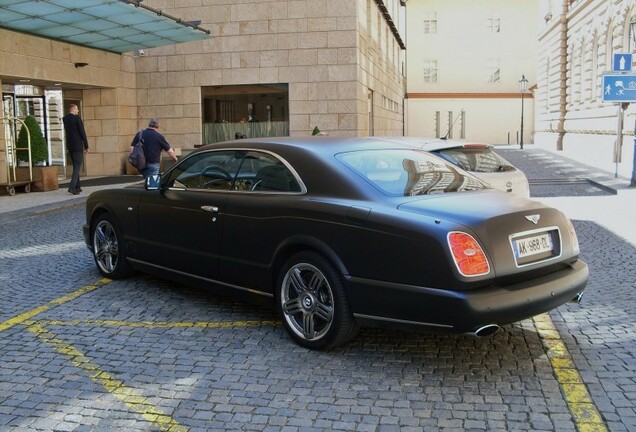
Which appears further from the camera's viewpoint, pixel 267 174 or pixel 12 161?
pixel 12 161

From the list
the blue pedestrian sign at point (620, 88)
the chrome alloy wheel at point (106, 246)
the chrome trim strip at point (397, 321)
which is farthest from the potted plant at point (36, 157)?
the chrome trim strip at point (397, 321)

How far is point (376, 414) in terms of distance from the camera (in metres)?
3.84

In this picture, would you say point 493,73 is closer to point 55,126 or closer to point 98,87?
point 98,87

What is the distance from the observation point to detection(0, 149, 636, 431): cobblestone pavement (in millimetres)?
3797

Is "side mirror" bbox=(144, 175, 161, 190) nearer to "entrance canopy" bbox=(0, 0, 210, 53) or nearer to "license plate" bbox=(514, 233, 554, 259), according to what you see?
"license plate" bbox=(514, 233, 554, 259)

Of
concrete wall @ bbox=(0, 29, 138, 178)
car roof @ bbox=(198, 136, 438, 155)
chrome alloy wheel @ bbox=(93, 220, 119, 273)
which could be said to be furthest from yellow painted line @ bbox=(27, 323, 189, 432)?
concrete wall @ bbox=(0, 29, 138, 178)

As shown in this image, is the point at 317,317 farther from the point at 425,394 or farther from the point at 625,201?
the point at 625,201

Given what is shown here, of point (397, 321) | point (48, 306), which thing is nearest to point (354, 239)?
point (397, 321)

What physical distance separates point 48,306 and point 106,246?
1107 millimetres

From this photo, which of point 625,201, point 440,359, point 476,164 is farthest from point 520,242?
point 625,201

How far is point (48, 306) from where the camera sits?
6.19 metres

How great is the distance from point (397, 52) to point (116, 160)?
23616 millimetres

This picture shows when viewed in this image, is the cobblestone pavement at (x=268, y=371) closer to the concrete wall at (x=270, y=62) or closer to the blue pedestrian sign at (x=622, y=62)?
the blue pedestrian sign at (x=622, y=62)

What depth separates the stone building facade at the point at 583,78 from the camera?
2366cm
